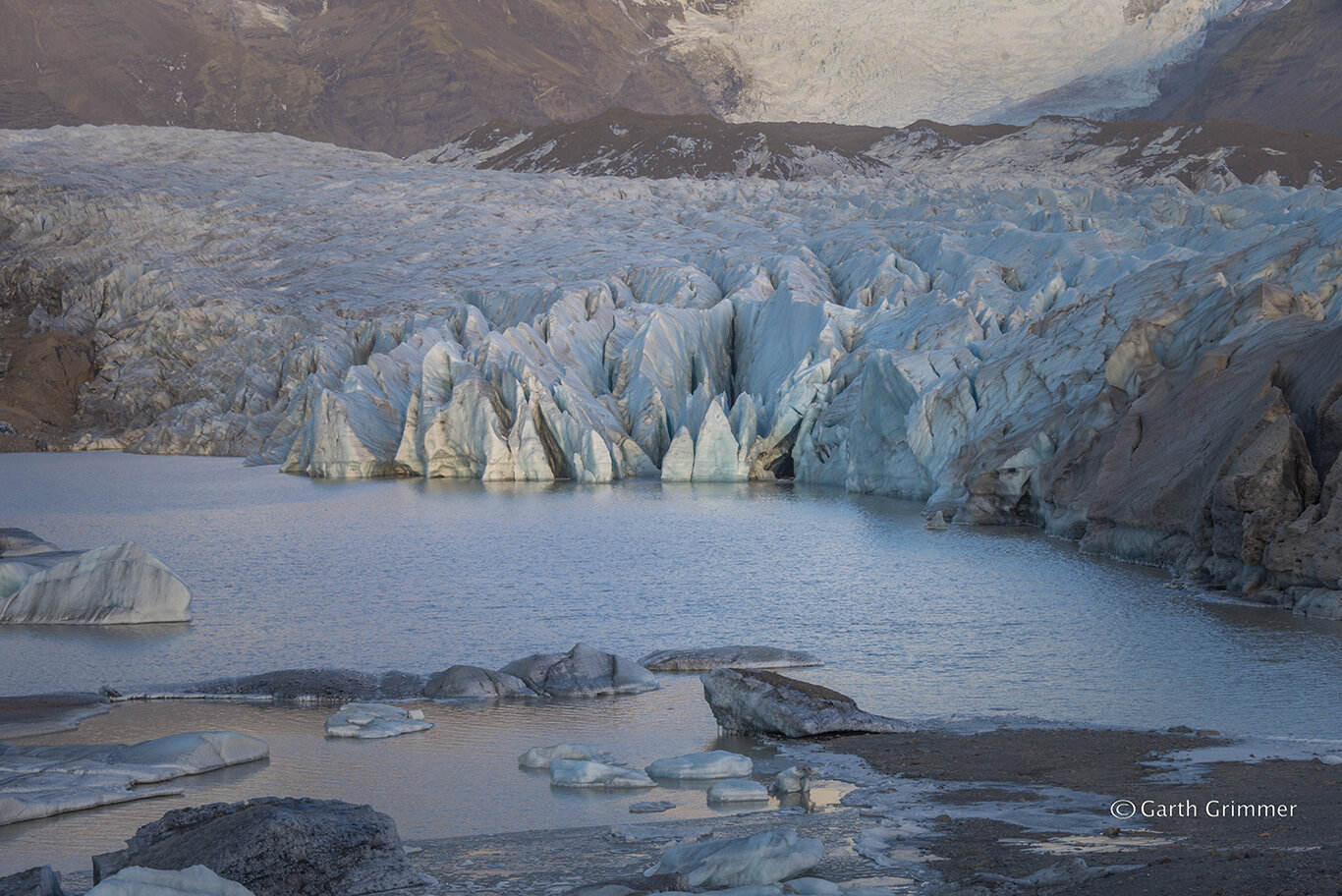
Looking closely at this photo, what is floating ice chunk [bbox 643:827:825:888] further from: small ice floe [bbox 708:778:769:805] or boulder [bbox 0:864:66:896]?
boulder [bbox 0:864:66:896]

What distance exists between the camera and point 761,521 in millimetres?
23312

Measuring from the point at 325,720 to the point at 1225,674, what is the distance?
7.57 meters

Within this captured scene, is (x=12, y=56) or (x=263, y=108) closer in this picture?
(x=12, y=56)

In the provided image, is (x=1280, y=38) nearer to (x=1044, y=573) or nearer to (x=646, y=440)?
(x=646, y=440)

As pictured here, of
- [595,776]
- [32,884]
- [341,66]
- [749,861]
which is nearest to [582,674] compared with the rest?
[595,776]

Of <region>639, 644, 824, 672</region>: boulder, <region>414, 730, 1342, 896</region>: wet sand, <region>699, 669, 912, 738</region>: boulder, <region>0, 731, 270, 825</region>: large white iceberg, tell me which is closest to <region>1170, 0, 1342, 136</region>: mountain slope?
<region>639, 644, 824, 672</region>: boulder

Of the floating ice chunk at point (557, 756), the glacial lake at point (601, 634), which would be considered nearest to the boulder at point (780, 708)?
the glacial lake at point (601, 634)

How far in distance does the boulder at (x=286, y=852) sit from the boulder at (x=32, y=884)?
41 centimetres

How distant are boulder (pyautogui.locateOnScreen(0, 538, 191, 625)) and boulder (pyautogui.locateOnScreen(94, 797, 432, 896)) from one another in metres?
8.25

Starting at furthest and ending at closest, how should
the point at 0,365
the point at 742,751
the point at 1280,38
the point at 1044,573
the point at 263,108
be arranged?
1. the point at 263,108
2. the point at 1280,38
3. the point at 0,365
4. the point at 1044,573
5. the point at 742,751

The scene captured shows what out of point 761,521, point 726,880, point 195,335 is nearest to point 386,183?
point 195,335

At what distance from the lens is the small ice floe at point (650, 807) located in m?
6.64

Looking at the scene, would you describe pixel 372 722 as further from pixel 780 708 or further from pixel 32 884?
pixel 32 884

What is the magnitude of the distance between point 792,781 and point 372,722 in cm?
350
